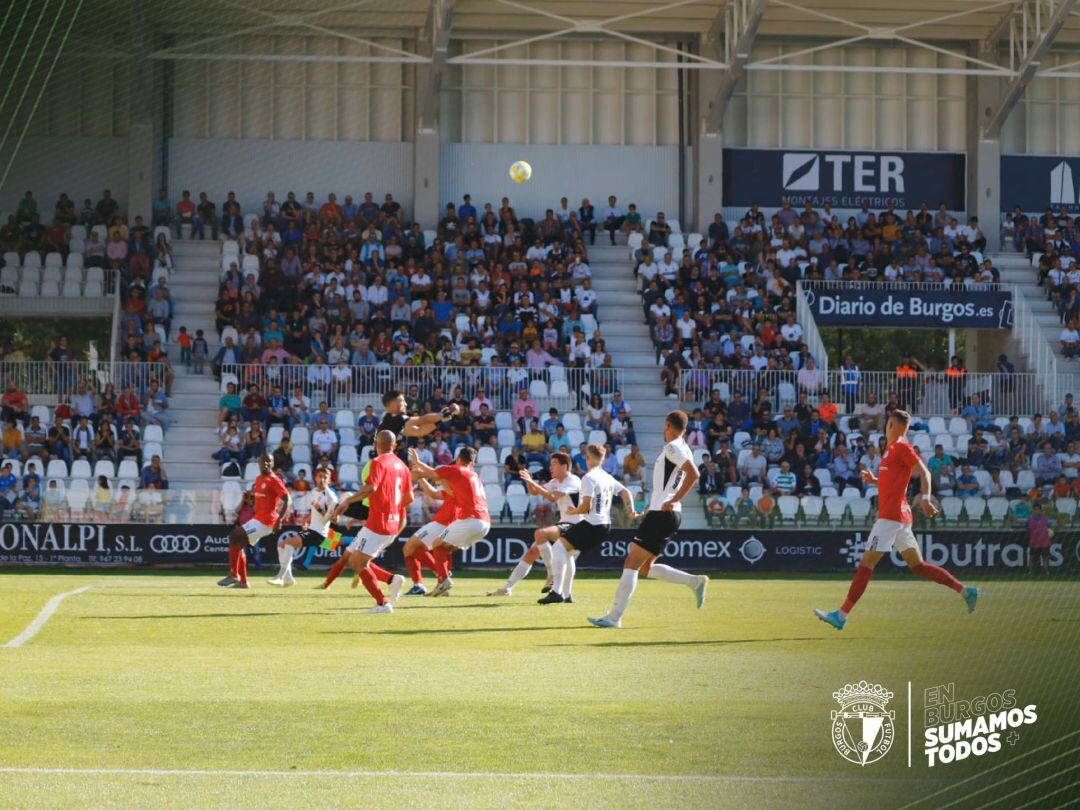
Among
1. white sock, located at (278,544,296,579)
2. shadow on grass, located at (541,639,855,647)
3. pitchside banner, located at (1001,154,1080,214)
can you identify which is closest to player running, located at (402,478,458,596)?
white sock, located at (278,544,296,579)

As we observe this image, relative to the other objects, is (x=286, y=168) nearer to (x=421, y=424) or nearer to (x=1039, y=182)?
(x=1039, y=182)

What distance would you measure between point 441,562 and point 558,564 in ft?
6.13

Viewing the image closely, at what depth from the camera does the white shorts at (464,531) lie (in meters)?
19.5

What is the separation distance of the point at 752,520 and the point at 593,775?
71.5ft

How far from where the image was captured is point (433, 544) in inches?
792

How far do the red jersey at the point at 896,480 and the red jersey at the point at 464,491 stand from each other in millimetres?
5560

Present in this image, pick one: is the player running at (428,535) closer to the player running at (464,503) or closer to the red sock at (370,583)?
the player running at (464,503)

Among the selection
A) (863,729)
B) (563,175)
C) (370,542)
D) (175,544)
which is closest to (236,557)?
(370,542)

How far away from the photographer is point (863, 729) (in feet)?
27.7

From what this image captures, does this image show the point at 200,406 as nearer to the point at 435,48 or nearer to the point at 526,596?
the point at 435,48

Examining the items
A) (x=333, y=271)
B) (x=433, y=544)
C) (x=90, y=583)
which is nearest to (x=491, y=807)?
(x=433, y=544)

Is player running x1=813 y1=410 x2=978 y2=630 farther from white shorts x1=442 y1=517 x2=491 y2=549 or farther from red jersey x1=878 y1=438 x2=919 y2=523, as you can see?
white shorts x1=442 y1=517 x2=491 y2=549

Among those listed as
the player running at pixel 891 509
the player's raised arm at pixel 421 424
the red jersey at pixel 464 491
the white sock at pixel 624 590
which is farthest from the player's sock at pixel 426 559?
the player running at pixel 891 509

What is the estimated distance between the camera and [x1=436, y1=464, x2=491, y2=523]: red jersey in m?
19.6
